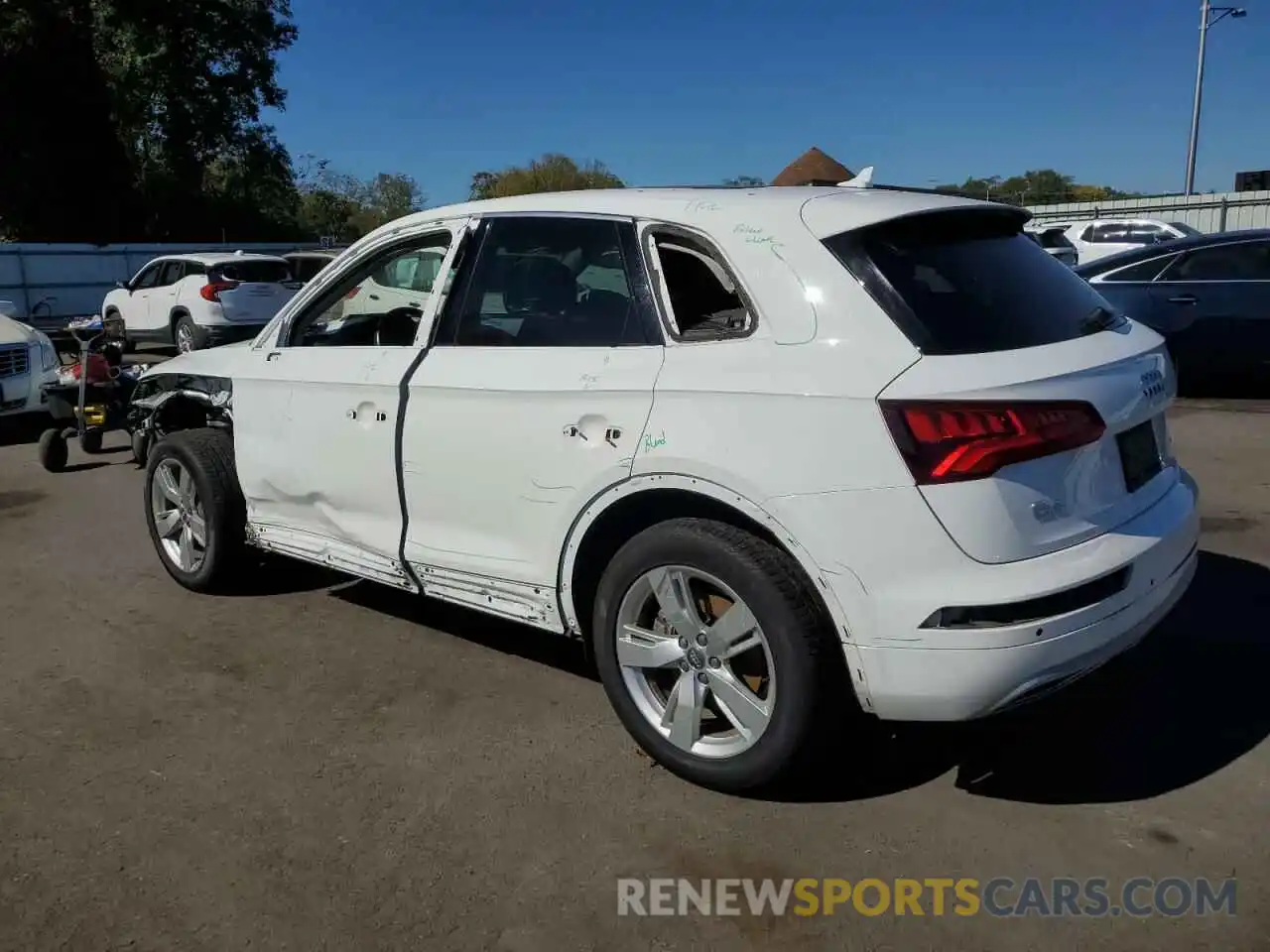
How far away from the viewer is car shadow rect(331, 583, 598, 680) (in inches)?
176

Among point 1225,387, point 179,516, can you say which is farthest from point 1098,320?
point 1225,387

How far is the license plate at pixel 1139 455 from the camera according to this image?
3135 millimetres

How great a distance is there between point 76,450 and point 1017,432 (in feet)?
30.3

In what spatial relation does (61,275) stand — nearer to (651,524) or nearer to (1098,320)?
(651,524)

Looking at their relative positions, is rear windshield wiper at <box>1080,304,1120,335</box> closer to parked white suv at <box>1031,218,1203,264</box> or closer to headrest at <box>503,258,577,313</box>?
headrest at <box>503,258,577,313</box>

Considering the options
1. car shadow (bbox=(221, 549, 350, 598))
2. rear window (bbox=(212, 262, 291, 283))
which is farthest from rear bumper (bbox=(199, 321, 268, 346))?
car shadow (bbox=(221, 549, 350, 598))

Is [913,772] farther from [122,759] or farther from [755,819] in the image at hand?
[122,759]

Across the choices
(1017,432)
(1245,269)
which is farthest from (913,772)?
(1245,269)

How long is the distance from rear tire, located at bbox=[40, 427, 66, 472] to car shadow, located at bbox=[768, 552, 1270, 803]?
292 inches

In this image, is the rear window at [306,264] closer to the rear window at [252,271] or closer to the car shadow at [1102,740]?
the rear window at [252,271]

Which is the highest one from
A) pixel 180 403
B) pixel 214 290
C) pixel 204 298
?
pixel 214 290

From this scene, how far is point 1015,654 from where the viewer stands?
9.12 ft

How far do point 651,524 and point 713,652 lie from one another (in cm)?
49

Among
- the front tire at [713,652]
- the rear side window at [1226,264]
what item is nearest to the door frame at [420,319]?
the front tire at [713,652]
